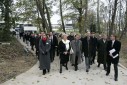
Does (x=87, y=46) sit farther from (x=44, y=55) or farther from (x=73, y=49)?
(x=44, y=55)

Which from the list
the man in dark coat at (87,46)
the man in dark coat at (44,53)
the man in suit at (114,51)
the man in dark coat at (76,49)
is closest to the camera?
the man in suit at (114,51)

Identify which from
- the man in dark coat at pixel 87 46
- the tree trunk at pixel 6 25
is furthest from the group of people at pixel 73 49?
the tree trunk at pixel 6 25

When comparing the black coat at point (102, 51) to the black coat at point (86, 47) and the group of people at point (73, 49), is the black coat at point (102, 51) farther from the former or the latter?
the black coat at point (86, 47)

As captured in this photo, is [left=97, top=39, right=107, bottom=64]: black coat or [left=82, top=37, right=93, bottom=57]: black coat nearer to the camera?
[left=82, top=37, right=93, bottom=57]: black coat

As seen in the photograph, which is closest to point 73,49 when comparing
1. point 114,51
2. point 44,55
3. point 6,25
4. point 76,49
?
point 76,49

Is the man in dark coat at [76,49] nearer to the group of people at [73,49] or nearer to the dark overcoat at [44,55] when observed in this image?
the group of people at [73,49]

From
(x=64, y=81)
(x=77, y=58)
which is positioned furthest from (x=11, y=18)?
(x=64, y=81)

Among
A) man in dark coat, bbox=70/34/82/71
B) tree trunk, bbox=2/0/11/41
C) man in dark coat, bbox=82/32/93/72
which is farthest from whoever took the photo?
tree trunk, bbox=2/0/11/41

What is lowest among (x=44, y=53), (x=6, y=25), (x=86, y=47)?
(x=44, y=53)

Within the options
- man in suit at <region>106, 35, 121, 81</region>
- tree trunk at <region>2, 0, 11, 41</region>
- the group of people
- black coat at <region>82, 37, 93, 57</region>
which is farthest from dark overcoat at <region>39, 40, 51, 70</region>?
tree trunk at <region>2, 0, 11, 41</region>

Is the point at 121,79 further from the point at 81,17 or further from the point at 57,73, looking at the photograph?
the point at 81,17

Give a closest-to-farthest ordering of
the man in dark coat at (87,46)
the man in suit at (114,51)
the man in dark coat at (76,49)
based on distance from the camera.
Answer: the man in suit at (114,51)
the man in dark coat at (87,46)
the man in dark coat at (76,49)

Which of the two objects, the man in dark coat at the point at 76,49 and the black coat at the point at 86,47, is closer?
the black coat at the point at 86,47

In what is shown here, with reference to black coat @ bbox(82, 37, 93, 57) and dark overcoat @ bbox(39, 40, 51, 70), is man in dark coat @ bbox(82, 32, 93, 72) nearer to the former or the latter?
black coat @ bbox(82, 37, 93, 57)
